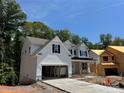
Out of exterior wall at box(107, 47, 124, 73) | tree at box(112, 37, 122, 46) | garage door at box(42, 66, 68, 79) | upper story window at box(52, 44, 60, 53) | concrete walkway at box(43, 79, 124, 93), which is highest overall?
tree at box(112, 37, 122, 46)

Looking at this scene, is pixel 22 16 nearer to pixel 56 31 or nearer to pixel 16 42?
pixel 16 42

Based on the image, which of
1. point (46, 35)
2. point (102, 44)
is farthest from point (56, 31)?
point (102, 44)

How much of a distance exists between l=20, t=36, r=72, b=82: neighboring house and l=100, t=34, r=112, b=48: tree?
46156 mm

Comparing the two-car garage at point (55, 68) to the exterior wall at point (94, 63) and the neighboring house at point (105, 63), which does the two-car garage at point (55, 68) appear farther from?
the neighboring house at point (105, 63)

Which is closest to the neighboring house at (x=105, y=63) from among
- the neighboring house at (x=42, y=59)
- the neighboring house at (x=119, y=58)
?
the neighboring house at (x=119, y=58)

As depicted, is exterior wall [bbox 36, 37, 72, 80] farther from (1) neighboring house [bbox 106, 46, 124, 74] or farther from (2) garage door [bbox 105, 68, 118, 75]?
(1) neighboring house [bbox 106, 46, 124, 74]

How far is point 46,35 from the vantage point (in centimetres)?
4759

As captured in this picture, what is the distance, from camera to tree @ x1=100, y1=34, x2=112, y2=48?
71.7 meters

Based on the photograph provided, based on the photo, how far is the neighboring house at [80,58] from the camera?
33.2m

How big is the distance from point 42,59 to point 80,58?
10.6 m

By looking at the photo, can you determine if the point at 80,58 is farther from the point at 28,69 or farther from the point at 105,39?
the point at 105,39

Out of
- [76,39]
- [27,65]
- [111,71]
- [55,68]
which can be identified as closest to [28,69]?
[27,65]

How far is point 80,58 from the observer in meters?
33.8

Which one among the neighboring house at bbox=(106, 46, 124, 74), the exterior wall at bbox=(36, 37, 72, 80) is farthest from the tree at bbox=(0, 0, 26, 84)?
the neighboring house at bbox=(106, 46, 124, 74)
